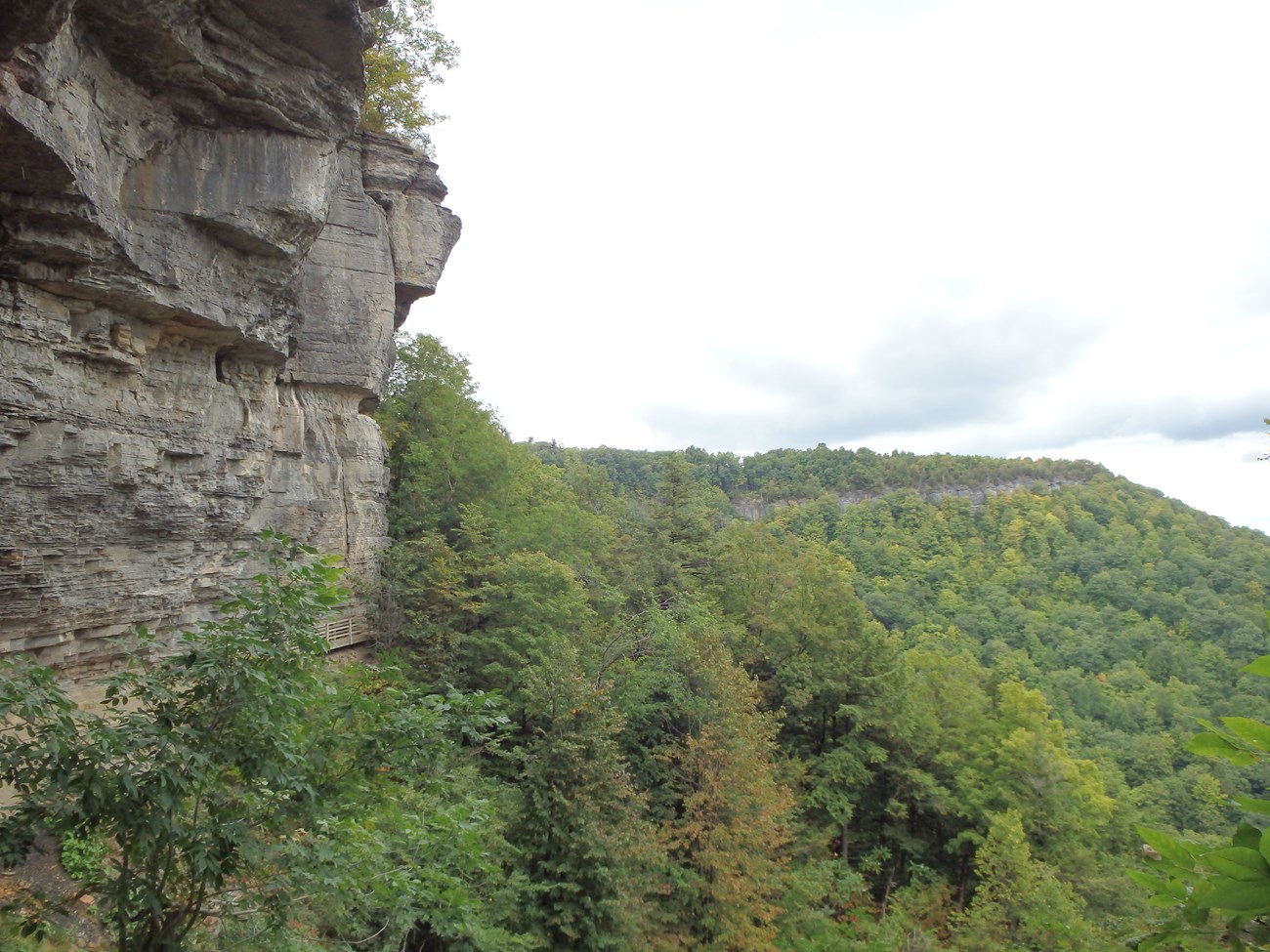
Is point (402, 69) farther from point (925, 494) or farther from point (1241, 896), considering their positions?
point (925, 494)

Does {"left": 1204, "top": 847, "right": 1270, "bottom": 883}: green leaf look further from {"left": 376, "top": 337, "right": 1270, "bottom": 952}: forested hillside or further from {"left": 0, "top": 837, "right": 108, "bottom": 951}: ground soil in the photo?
{"left": 0, "top": 837, "right": 108, "bottom": 951}: ground soil

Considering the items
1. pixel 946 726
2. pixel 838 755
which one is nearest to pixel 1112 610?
pixel 946 726

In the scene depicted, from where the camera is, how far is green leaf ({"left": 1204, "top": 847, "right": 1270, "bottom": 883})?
1.02 m

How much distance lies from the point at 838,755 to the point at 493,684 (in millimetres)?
9674

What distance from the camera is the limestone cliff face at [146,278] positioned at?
25.9 ft

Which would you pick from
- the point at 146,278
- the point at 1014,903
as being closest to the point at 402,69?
the point at 146,278

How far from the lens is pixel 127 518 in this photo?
984cm

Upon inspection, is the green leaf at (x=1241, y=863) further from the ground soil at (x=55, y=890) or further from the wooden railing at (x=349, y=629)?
the wooden railing at (x=349, y=629)

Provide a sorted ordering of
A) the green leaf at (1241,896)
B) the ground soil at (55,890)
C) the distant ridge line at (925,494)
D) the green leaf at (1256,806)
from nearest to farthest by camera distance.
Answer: the green leaf at (1241,896) < the green leaf at (1256,806) < the ground soil at (55,890) < the distant ridge line at (925,494)

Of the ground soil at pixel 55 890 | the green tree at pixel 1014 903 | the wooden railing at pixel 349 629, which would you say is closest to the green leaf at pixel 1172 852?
the ground soil at pixel 55 890

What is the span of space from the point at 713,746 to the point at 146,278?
40.1ft

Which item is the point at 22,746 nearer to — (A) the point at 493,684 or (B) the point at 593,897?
(B) the point at 593,897

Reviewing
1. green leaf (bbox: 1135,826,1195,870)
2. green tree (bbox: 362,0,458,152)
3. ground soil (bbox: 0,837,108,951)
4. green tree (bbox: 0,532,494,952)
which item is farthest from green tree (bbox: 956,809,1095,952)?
green tree (bbox: 362,0,458,152)

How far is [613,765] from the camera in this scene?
36.7ft
